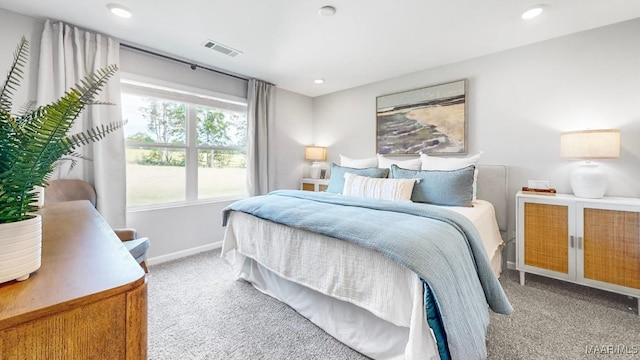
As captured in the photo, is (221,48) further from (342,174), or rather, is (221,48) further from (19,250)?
(19,250)

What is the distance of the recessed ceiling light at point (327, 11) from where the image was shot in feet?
6.58

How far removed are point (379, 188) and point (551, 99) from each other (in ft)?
5.97

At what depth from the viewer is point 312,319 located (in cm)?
180

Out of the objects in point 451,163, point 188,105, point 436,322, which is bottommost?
point 436,322

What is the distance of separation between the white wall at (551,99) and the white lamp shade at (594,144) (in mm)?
316

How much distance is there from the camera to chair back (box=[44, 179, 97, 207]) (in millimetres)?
2117

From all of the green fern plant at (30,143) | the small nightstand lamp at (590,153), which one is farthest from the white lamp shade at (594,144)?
the green fern plant at (30,143)

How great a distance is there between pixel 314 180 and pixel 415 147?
1548 millimetres

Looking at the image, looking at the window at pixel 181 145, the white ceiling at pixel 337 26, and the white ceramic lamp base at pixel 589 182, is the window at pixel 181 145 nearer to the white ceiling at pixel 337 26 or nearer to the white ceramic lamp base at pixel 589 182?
the white ceiling at pixel 337 26

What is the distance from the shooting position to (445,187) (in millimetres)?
2398

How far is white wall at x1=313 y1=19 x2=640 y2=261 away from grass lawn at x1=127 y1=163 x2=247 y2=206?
109 inches

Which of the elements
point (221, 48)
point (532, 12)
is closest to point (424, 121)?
point (532, 12)

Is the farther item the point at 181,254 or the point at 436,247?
the point at 181,254

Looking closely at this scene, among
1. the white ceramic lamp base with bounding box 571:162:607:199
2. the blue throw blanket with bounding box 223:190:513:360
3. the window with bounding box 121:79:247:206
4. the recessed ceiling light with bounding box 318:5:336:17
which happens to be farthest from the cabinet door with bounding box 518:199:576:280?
the window with bounding box 121:79:247:206
